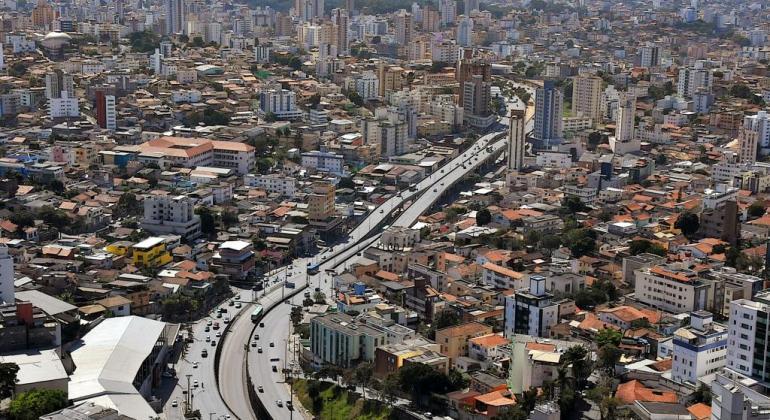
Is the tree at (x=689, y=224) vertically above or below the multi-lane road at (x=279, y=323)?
above

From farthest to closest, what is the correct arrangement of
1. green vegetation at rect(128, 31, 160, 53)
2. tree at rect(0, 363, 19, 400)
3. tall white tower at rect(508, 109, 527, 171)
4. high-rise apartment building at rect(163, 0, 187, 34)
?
high-rise apartment building at rect(163, 0, 187, 34), green vegetation at rect(128, 31, 160, 53), tall white tower at rect(508, 109, 527, 171), tree at rect(0, 363, 19, 400)

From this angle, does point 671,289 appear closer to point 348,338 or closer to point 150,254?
point 348,338

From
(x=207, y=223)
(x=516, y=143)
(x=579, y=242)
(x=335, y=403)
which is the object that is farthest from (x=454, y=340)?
(x=516, y=143)

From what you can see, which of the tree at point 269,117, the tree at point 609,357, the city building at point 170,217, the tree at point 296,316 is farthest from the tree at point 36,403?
the tree at point 269,117

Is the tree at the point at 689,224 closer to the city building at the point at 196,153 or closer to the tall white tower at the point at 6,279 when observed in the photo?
the city building at the point at 196,153

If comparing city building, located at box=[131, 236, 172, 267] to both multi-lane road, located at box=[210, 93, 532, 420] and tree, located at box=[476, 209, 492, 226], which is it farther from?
tree, located at box=[476, 209, 492, 226]

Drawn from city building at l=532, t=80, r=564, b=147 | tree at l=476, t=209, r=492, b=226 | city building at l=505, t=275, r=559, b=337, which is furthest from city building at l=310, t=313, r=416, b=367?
city building at l=532, t=80, r=564, b=147
